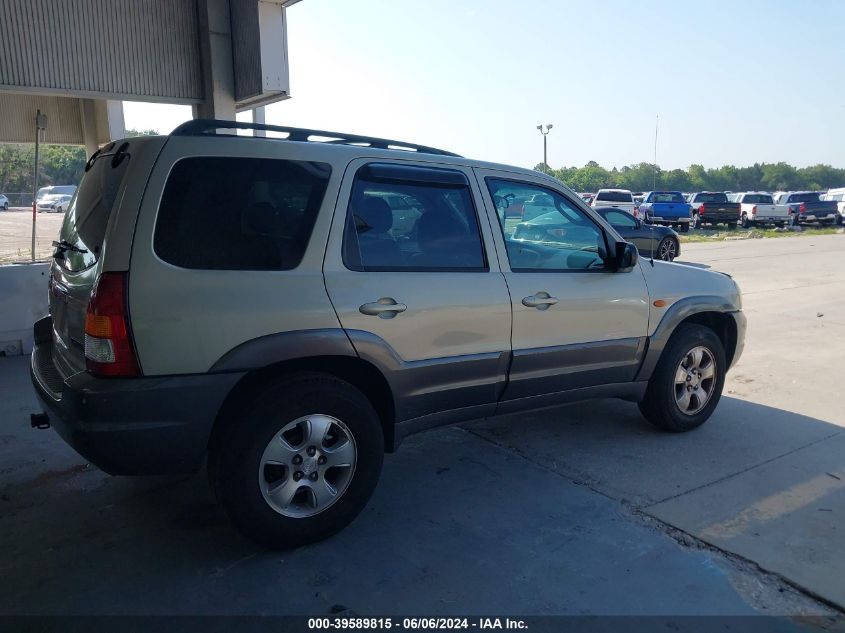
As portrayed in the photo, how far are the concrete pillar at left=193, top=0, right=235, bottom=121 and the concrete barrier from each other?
10.5 feet

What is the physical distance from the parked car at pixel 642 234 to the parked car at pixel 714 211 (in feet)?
44.6

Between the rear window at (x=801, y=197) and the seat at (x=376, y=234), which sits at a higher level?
the rear window at (x=801, y=197)

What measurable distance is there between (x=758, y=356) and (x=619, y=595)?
5.16 meters

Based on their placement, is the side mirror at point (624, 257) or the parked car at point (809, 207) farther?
the parked car at point (809, 207)

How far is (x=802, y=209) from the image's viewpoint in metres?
32.4

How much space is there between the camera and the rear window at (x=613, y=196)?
26.4 m

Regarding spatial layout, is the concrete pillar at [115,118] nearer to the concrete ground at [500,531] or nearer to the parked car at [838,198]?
the concrete ground at [500,531]

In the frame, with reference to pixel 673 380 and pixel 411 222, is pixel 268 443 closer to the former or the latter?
pixel 411 222

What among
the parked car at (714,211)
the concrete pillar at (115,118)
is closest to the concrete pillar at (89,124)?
the concrete pillar at (115,118)

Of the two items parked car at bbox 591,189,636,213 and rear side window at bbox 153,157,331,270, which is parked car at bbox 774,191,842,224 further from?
rear side window at bbox 153,157,331,270

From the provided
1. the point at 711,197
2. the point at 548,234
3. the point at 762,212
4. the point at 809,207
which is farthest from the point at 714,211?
the point at 548,234

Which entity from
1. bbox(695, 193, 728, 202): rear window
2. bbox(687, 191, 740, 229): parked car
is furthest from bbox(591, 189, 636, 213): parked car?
bbox(695, 193, 728, 202): rear window

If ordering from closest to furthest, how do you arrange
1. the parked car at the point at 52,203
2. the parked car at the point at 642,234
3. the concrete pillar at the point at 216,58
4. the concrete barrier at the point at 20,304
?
1. the concrete barrier at the point at 20,304
2. the concrete pillar at the point at 216,58
3. the parked car at the point at 642,234
4. the parked car at the point at 52,203

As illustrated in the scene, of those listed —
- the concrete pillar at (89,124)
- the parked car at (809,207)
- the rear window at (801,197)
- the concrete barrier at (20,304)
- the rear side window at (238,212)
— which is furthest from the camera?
the rear window at (801,197)
